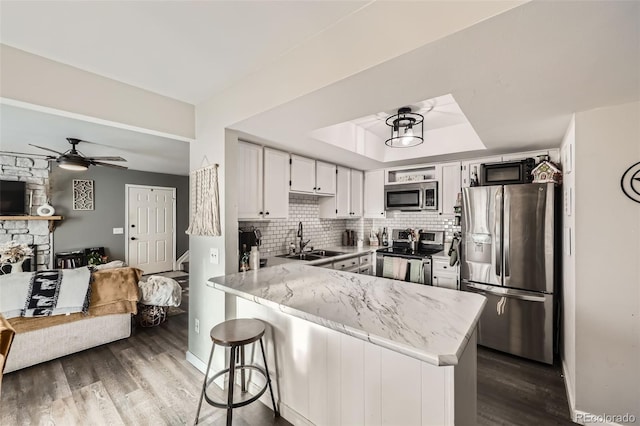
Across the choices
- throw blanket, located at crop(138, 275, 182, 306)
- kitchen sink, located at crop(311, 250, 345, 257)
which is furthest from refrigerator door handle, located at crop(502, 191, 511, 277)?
throw blanket, located at crop(138, 275, 182, 306)

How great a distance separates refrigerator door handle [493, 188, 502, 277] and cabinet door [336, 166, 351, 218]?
6.37 feet

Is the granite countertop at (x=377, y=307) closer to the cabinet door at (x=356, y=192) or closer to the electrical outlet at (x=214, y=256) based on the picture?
the electrical outlet at (x=214, y=256)

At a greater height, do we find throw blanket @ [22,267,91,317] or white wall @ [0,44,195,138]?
white wall @ [0,44,195,138]

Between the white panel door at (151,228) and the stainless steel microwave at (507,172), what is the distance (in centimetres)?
664

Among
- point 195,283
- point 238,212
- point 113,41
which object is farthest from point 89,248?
point 113,41

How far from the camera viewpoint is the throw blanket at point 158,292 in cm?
334

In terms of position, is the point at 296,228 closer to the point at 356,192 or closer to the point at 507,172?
the point at 356,192

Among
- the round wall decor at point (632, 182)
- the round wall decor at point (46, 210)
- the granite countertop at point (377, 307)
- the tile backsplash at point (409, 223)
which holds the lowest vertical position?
the granite countertop at point (377, 307)

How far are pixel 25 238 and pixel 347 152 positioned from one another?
556cm

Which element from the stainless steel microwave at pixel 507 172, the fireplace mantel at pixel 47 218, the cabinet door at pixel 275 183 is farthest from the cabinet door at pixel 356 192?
the fireplace mantel at pixel 47 218

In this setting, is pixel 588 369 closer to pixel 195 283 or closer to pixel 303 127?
pixel 303 127

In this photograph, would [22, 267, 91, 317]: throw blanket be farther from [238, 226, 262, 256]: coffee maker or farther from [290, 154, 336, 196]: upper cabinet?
[290, 154, 336, 196]: upper cabinet

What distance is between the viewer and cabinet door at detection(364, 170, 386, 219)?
4.29 m

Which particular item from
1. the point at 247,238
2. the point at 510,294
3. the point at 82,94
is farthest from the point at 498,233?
the point at 82,94
